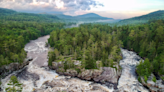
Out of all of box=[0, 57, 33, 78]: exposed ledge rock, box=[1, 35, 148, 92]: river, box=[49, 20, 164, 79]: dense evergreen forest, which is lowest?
box=[1, 35, 148, 92]: river

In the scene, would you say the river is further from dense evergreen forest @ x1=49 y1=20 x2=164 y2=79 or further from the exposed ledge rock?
dense evergreen forest @ x1=49 y1=20 x2=164 y2=79

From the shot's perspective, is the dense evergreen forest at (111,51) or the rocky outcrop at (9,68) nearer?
the rocky outcrop at (9,68)

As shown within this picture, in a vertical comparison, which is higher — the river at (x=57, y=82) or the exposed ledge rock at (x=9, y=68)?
the exposed ledge rock at (x=9, y=68)

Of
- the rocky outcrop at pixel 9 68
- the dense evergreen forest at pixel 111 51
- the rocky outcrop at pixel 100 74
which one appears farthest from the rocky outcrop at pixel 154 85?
the rocky outcrop at pixel 9 68

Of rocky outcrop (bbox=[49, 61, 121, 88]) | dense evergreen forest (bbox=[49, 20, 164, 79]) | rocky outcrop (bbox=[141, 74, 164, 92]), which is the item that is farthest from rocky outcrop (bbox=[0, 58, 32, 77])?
rocky outcrop (bbox=[141, 74, 164, 92])

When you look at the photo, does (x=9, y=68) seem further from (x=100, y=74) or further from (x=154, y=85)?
(x=154, y=85)

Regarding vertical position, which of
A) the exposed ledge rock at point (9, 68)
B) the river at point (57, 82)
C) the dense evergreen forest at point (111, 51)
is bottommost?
the river at point (57, 82)

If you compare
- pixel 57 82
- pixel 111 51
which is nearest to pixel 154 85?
pixel 111 51

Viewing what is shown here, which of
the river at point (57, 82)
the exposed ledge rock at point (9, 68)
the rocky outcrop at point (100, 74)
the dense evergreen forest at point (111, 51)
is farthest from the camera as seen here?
the dense evergreen forest at point (111, 51)

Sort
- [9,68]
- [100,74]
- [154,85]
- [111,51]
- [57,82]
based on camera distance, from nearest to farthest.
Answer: [154,85], [57,82], [100,74], [9,68], [111,51]

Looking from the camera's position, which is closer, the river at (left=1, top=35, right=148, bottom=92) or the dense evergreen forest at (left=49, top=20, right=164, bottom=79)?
the river at (left=1, top=35, right=148, bottom=92)

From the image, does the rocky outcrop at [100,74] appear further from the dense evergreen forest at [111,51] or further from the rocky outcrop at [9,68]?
the rocky outcrop at [9,68]

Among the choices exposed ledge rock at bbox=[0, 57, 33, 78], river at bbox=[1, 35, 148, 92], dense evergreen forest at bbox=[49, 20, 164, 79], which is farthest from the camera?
dense evergreen forest at bbox=[49, 20, 164, 79]

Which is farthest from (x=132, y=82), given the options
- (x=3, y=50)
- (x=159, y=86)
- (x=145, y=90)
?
(x=3, y=50)
